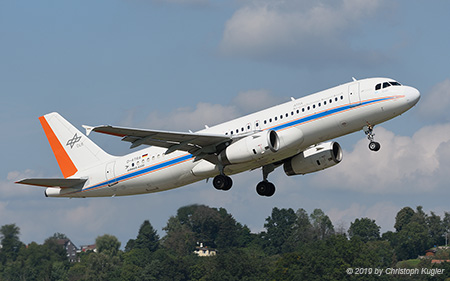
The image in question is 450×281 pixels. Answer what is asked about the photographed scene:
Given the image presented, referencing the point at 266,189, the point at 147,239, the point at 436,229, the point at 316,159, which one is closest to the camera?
the point at 316,159

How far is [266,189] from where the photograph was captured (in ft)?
174

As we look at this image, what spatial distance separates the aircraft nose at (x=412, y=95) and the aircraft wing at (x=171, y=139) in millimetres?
11013

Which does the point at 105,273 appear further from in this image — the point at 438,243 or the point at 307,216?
the point at 438,243

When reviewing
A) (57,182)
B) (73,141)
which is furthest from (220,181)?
(73,141)

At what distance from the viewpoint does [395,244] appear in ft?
554

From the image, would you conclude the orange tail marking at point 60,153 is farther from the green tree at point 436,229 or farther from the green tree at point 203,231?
the green tree at point 436,229

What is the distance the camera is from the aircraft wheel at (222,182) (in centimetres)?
4859

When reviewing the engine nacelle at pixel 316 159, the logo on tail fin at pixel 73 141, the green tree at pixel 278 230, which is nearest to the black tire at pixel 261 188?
the engine nacelle at pixel 316 159

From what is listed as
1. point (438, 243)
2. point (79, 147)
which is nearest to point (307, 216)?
point (438, 243)

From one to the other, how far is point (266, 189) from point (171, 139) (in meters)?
9.81

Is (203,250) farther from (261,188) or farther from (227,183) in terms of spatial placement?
(227,183)

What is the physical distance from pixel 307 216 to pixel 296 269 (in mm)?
60663

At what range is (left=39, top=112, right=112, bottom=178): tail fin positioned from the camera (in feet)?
180

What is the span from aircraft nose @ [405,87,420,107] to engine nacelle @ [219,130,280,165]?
26.3 ft
